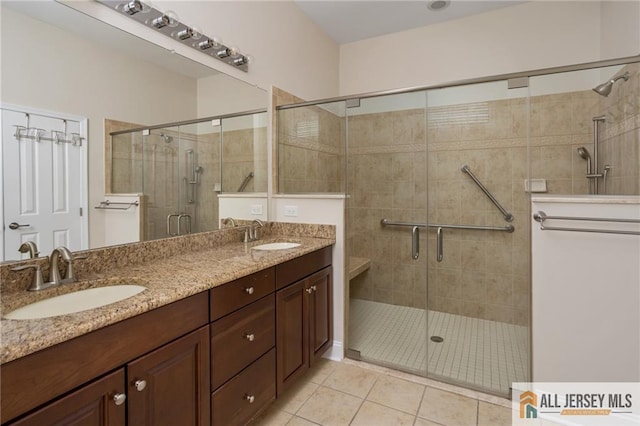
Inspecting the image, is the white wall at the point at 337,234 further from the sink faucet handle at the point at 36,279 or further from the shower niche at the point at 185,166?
the sink faucet handle at the point at 36,279

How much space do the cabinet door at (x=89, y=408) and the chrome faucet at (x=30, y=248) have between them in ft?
2.07

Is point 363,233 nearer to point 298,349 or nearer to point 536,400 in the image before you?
point 298,349

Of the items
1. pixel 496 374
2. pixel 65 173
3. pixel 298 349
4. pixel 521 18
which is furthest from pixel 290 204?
pixel 521 18

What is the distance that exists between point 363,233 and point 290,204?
0.66 metres

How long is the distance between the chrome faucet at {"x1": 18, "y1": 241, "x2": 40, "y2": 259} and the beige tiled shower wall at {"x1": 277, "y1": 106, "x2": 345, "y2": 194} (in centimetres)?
161

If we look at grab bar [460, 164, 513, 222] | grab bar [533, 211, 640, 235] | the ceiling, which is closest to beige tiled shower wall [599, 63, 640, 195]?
grab bar [533, 211, 640, 235]

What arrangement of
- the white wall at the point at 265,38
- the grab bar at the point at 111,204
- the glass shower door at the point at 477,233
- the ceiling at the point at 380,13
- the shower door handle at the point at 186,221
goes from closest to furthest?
1. the grab bar at the point at 111,204
2. the white wall at the point at 265,38
3. the shower door handle at the point at 186,221
4. the glass shower door at the point at 477,233
5. the ceiling at the point at 380,13

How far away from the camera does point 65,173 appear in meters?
1.31

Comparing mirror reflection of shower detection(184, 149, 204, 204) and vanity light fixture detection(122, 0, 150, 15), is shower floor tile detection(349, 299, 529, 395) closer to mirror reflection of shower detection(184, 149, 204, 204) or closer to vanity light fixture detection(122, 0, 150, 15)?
mirror reflection of shower detection(184, 149, 204, 204)

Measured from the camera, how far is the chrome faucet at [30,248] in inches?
46.1

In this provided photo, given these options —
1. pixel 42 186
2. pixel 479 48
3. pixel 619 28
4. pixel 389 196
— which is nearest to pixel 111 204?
pixel 42 186

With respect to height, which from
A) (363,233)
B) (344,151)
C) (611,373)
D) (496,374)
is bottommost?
(496,374)

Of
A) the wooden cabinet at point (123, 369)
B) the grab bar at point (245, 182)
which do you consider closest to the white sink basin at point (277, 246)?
the grab bar at point (245, 182)

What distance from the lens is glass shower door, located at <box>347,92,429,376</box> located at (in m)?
2.49
